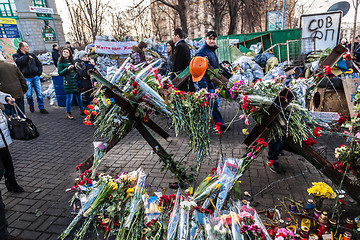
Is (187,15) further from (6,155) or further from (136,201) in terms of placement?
(136,201)

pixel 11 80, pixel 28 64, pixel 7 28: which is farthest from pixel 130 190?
pixel 7 28

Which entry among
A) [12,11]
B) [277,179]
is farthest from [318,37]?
[12,11]

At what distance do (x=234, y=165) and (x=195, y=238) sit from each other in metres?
0.92

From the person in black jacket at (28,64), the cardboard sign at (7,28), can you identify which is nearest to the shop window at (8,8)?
the cardboard sign at (7,28)

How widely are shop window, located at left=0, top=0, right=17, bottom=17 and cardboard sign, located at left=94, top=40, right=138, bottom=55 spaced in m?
22.6

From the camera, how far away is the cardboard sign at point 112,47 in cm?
1055

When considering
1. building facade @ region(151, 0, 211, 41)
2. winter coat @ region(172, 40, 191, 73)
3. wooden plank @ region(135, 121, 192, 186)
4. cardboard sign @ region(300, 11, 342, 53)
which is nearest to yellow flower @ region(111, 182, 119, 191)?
wooden plank @ region(135, 121, 192, 186)

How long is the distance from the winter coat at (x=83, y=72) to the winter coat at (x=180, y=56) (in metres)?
3.23

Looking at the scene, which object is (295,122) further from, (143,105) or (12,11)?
(12,11)

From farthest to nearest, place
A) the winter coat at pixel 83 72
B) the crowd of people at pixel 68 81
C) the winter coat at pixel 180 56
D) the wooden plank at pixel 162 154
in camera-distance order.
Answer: the winter coat at pixel 83 72 → the winter coat at pixel 180 56 → the crowd of people at pixel 68 81 → the wooden plank at pixel 162 154

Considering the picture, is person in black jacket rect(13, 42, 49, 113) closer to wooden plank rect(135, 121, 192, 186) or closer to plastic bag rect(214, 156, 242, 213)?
wooden plank rect(135, 121, 192, 186)

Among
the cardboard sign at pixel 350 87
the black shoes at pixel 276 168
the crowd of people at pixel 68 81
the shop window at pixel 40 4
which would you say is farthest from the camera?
the shop window at pixel 40 4

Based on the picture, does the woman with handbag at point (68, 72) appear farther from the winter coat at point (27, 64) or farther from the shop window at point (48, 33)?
the shop window at point (48, 33)

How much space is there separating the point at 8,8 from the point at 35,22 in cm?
303
